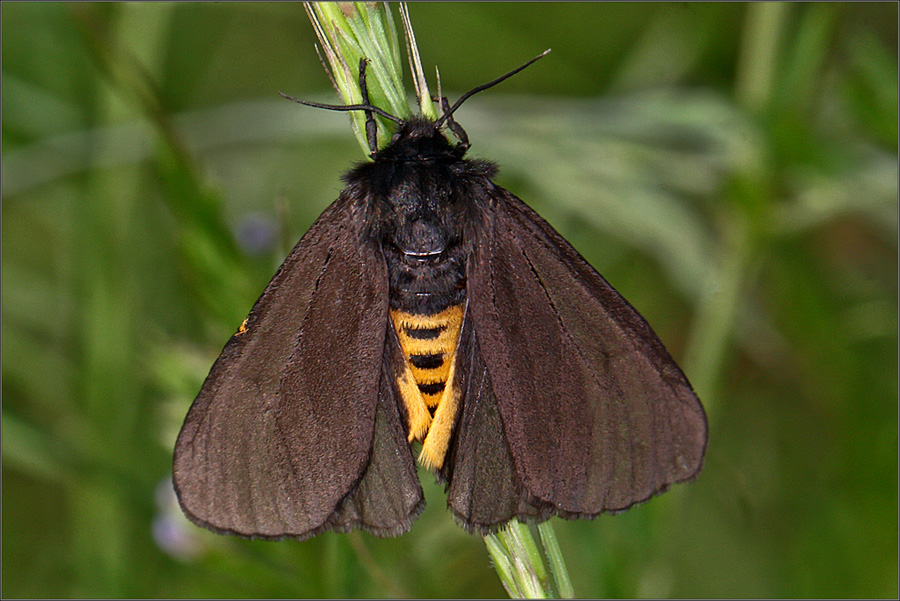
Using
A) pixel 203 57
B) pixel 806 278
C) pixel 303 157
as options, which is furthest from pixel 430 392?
pixel 203 57

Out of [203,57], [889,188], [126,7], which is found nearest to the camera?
[889,188]

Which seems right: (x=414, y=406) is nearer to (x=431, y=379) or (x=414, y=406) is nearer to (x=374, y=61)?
(x=431, y=379)

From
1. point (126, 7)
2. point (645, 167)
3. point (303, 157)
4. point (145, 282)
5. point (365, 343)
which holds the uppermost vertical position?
point (126, 7)

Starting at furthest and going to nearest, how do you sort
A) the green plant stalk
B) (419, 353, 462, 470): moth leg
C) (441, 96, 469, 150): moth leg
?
1. (441, 96, 469, 150): moth leg
2. (419, 353, 462, 470): moth leg
3. the green plant stalk

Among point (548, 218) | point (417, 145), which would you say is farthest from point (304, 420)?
point (548, 218)

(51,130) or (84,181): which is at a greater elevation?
(51,130)

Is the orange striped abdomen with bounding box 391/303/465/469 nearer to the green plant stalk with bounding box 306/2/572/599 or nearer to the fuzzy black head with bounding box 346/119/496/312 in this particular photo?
the fuzzy black head with bounding box 346/119/496/312

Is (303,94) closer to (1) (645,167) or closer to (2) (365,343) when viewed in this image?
(1) (645,167)

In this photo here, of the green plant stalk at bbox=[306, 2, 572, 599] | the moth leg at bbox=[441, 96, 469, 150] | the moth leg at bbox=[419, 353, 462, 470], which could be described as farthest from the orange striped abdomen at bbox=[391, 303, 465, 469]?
the moth leg at bbox=[441, 96, 469, 150]
